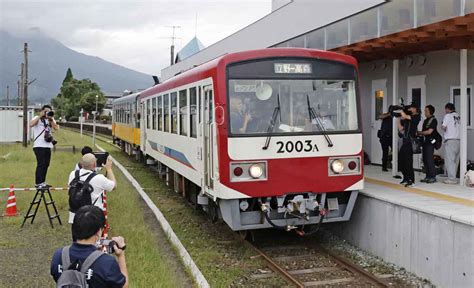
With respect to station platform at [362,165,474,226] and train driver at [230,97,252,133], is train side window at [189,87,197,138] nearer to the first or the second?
train driver at [230,97,252,133]

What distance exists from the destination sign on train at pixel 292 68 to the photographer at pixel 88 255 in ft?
16.1

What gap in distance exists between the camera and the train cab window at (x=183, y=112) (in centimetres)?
1017

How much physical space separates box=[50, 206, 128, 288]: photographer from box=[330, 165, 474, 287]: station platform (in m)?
4.14

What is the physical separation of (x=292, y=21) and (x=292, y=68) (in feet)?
40.7

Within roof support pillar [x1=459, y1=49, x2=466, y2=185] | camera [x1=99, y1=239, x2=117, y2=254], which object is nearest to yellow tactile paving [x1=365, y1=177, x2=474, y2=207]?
roof support pillar [x1=459, y1=49, x2=466, y2=185]

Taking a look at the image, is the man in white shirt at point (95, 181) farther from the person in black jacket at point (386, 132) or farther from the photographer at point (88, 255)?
the person in black jacket at point (386, 132)

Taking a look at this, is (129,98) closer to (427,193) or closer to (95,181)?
(427,193)

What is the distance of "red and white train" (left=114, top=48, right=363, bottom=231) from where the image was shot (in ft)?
24.9

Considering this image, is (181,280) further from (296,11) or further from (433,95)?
(296,11)

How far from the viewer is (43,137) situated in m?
9.56

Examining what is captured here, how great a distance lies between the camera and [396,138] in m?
10.9

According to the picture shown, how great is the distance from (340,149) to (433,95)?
4.25m

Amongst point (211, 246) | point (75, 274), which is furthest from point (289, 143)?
point (75, 274)

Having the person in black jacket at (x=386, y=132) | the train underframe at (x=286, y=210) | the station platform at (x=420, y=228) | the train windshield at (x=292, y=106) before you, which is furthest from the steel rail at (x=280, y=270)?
the person in black jacket at (x=386, y=132)
